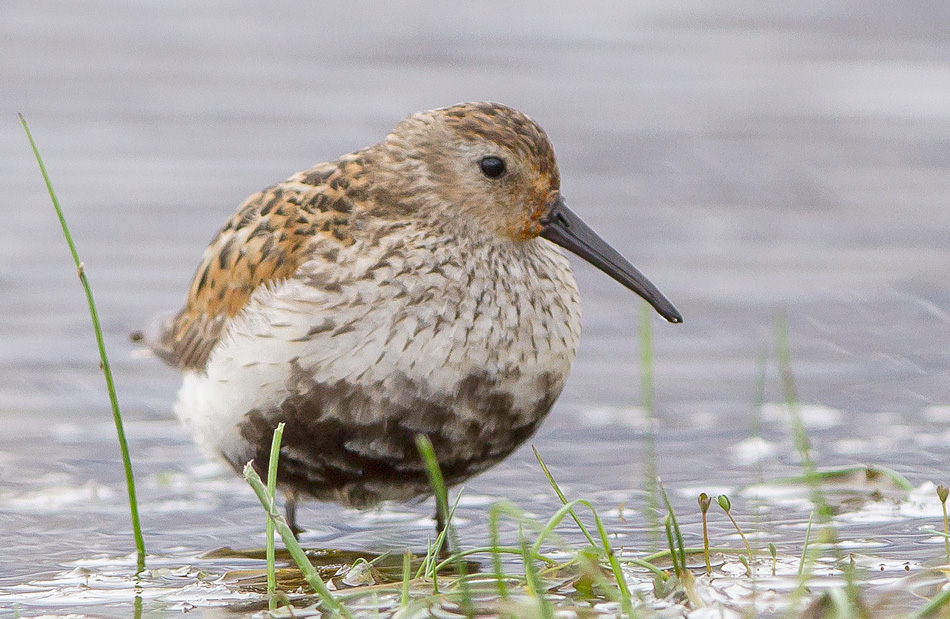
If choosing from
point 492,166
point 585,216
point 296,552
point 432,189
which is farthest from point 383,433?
point 585,216

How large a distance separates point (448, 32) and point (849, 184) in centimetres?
478

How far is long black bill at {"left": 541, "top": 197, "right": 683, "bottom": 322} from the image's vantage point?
5832 mm

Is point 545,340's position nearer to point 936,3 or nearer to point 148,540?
point 148,540

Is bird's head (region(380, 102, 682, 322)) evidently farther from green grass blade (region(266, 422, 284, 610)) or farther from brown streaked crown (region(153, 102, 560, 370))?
green grass blade (region(266, 422, 284, 610))

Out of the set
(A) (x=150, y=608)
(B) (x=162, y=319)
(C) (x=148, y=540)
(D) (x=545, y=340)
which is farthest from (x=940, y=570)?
(B) (x=162, y=319)

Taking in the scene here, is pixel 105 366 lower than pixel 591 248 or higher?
lower

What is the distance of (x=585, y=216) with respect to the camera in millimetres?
10258

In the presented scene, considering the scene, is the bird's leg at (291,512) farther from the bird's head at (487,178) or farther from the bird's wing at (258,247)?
the bird's head at (487,178)

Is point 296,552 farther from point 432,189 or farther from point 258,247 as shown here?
point 258,247

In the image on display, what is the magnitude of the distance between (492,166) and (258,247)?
93 cm

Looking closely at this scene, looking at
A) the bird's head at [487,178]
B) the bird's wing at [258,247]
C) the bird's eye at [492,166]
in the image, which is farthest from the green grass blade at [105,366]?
the bird's eye at [492,166]

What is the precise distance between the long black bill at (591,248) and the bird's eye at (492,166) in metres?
0.24

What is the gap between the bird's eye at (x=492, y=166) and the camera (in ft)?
18.7

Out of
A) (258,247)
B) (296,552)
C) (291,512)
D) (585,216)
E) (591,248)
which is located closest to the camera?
(296,552)
